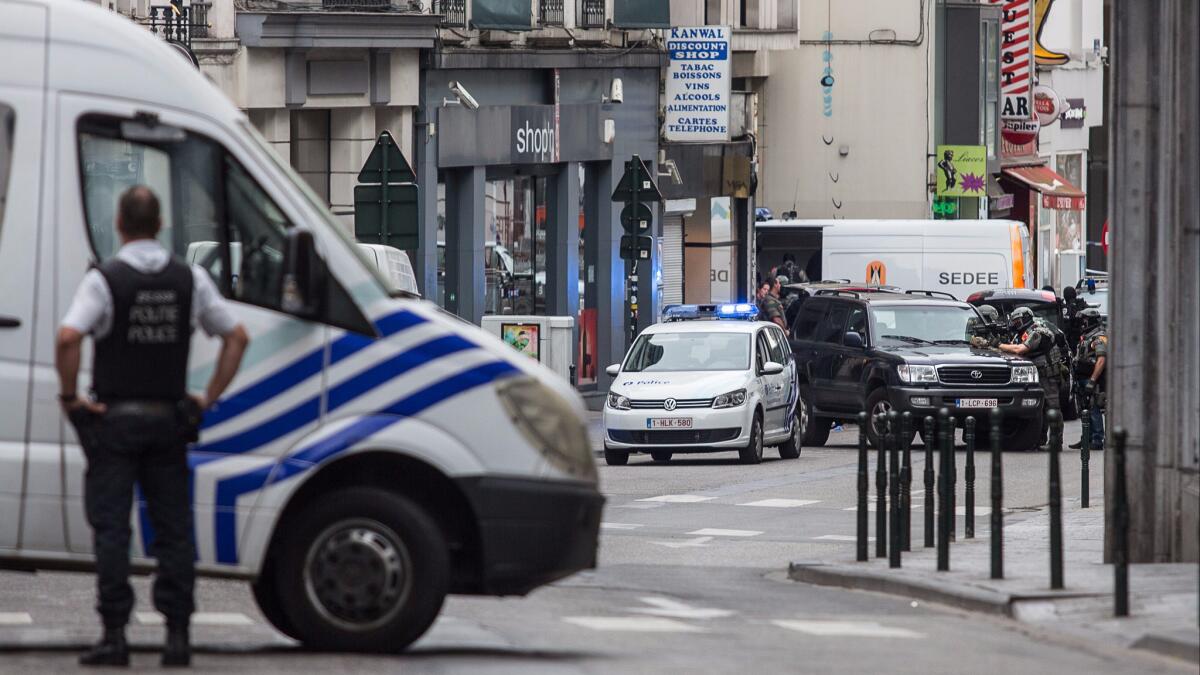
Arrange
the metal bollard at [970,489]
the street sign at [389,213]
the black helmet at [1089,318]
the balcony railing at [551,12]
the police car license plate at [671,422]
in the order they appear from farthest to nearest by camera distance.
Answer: the balcony railing at [551,12], the black helmet at [1089,318], the police car license plate at [671,422], the street sign at [389,213], the metal bollard at [970,489]

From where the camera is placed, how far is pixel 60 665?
8812mm

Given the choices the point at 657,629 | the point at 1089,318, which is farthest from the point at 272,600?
the point at 1089,318

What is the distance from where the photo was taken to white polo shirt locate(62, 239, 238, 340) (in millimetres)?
8406

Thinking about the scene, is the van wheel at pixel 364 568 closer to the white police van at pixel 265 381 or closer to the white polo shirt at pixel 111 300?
the white police van at pixel 265 381

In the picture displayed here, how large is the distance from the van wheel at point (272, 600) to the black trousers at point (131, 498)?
0.63 m

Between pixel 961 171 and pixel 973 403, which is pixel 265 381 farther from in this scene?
pixel 961 171

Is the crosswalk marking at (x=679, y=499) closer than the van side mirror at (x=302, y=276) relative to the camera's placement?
No

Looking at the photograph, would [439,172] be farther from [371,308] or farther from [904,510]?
[371,308]

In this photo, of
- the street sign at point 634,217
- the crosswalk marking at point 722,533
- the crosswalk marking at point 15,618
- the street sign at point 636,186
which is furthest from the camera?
the street sign at point 634,217

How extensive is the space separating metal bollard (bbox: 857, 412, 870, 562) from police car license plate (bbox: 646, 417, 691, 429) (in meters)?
10.5

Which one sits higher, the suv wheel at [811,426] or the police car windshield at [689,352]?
the police car windshield at [689,352]

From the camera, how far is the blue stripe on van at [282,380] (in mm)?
9172

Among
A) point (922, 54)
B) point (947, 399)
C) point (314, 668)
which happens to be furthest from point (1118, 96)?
point (922, 54)

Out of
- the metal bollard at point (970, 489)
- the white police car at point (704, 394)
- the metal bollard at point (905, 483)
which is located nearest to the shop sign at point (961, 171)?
the white police car at point (704, 394)
